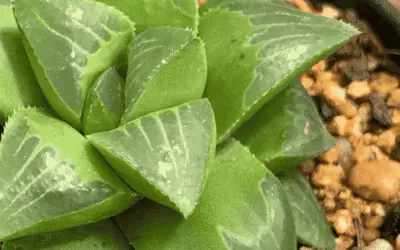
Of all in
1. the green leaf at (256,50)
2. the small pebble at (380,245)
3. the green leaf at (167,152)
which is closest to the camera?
the green leaf at (167,152)

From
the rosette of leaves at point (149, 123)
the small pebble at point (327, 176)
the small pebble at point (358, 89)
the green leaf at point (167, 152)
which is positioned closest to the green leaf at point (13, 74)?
the rosette of leaves at point (149, 123)

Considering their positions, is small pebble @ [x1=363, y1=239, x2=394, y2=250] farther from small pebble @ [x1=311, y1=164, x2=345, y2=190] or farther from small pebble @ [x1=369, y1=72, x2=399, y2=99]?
small pebble @ [x1=369, y1=72, x2=399, y2=99]

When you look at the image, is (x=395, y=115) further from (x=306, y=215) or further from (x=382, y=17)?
(x=306, y=215)

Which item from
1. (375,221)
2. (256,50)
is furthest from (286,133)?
(375,221)

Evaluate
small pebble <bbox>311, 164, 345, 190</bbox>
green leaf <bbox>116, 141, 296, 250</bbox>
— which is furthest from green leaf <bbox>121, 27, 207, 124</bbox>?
small pebble <bbox>311, 164, 345, 190</bbox>

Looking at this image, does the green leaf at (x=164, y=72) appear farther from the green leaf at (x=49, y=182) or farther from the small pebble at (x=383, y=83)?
the small pebble at (x=383, y=83)
